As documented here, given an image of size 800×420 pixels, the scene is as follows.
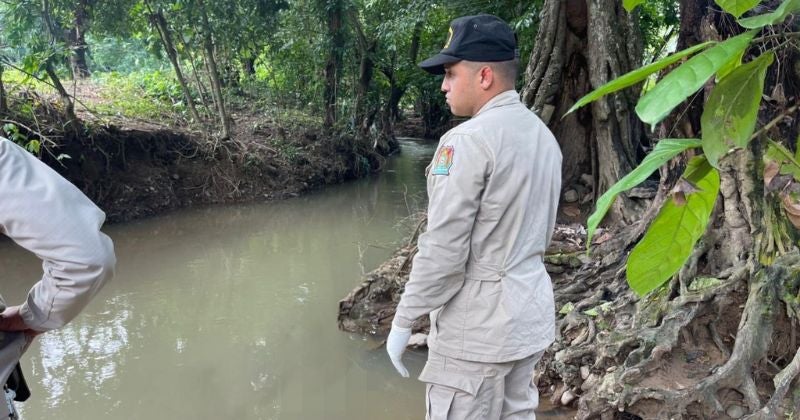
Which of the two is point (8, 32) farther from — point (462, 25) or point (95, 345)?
point (462, 25)

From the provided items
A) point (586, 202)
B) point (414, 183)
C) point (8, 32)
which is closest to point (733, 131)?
point (586, 202)

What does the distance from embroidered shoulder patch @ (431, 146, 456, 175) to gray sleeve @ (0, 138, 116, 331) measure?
38.3 inches

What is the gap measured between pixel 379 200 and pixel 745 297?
316 inches

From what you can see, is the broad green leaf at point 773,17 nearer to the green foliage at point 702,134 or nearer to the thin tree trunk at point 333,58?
the green foliage at point 702,134

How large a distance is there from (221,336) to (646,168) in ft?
16.6

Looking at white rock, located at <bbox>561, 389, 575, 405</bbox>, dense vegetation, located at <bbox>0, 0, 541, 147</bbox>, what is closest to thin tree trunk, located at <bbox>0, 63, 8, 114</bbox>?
dense vegetation, located at <bbox>0, 0, 541, 147</bbox>

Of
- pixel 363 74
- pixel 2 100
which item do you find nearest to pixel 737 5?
pixel 2 100

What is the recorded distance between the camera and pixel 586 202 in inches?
261

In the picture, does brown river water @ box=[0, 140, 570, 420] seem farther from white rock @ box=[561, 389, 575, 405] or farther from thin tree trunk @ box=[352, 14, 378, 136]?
thin tree trunk @ box=[352, 14, 378, 136]

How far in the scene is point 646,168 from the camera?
62 cm

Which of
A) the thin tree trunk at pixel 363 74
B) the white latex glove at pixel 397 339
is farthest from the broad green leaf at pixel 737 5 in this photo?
the thin tree trunk at pixel 363 74

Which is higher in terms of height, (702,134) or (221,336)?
(702,134)

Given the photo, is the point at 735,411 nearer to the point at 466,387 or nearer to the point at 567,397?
the point at 567,397

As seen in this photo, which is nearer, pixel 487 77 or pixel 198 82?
pixel 487 77
